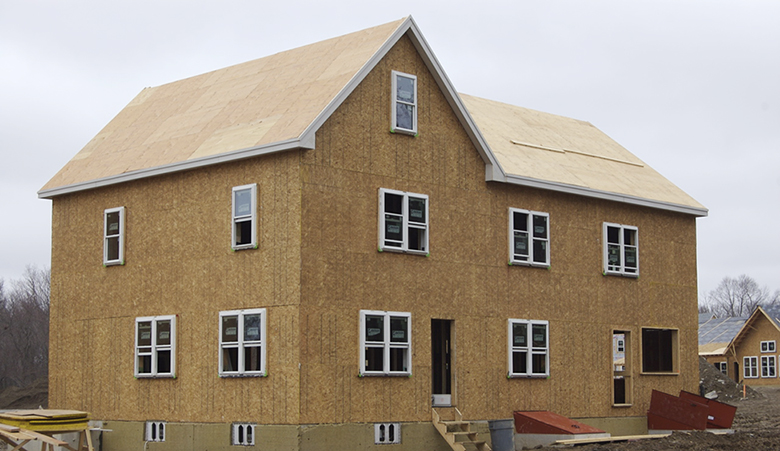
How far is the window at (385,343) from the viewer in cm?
2398

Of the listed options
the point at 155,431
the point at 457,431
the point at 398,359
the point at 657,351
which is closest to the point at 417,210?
the point at 398,359

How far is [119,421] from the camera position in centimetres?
2670

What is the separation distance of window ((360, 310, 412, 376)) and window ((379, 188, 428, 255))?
5.36 ft

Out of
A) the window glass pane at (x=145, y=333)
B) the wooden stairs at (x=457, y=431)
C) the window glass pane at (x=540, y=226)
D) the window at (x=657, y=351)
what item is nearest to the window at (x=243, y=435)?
the window glass pane at (x=145, y=333)

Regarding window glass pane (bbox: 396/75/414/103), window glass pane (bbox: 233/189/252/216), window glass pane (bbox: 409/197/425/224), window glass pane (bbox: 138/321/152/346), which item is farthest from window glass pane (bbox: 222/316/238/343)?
window glass pane (bbox: 396/75/414/103)

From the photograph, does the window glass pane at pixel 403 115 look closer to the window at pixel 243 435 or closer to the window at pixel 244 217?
the window at pixel 244 217

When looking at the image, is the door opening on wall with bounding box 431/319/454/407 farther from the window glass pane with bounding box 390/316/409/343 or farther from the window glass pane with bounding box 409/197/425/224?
Answer: the window glass pane with bounding box 409/197/425/224

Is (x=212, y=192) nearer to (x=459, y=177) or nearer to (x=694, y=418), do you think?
(x=459, y=177)

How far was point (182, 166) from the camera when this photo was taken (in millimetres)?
25344

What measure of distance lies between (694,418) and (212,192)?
48.3ft

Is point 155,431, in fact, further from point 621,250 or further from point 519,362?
point 621,250

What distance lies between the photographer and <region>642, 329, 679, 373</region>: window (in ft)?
110

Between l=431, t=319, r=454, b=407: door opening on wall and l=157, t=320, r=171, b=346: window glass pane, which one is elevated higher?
l=157, t=320, r=171, b=346: window glass pane

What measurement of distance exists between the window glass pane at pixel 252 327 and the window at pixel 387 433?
344cm
